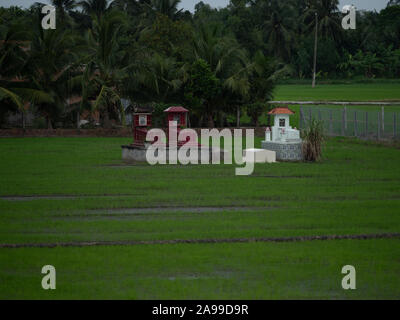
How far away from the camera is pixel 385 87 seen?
7700cm

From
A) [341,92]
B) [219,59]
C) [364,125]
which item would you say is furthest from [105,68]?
[341,92]

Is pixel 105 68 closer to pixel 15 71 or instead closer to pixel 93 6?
pixel 15 71

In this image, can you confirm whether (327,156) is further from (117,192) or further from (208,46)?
(208,46)

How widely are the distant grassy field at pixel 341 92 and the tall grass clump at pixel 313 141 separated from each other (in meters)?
33.3

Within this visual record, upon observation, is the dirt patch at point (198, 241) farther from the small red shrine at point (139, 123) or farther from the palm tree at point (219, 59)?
the palm tree at point (219, 59)

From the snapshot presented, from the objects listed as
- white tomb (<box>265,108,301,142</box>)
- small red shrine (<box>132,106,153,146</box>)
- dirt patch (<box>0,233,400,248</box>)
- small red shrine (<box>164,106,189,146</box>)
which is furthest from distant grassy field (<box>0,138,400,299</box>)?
small red shrine (<box>164,106,189,146</box>)

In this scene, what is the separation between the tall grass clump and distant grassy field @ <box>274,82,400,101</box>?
109ft

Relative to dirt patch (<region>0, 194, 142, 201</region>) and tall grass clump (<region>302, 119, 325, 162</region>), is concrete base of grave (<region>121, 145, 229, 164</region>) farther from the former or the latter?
dirt patch (<region>0, 194, 142, 201</region>)

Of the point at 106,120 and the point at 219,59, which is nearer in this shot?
the point at 106,120

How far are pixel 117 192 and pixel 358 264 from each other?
8985 millimetres

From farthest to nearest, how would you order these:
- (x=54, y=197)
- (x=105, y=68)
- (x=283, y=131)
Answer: (x=105, y=68)
(x=283, y=131)
(x=54, y=197)

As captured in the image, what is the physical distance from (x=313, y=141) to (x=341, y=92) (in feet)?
154

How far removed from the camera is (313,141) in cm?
2669

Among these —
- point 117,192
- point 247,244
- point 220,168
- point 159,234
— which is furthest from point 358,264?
point 220,168
